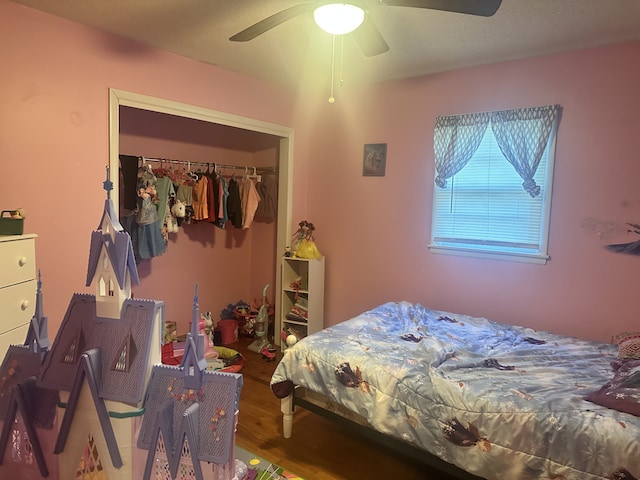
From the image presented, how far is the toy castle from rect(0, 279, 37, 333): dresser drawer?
1.13 m

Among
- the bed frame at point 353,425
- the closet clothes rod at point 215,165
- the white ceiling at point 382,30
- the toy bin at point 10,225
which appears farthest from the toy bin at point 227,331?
the white ceiling at point 382,30

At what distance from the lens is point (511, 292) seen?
315 cm

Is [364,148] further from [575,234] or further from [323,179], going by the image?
[575,234]

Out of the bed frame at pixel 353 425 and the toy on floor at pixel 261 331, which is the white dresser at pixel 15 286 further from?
the toy on floor at pixel 261 331

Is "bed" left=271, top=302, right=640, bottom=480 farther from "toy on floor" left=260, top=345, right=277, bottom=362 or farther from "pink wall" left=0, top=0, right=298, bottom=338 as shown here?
"pink wall" left=0, top=0, right=298, bottom=338

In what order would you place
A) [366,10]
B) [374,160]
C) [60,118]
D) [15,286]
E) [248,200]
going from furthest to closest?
[248,200] → [374,160] → [60,118] → [15,286] → [366,10]

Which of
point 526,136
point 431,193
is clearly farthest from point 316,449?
point 526,136

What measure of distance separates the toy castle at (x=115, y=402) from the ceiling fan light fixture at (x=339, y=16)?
129 cm

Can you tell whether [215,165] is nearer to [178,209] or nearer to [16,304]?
[178,209]

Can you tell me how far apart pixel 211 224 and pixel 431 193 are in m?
2.29

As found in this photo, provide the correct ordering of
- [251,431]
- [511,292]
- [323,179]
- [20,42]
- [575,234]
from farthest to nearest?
[323,179] → [511,292] → [575,234] → [251,431] → [20,42]

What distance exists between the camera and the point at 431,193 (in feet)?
11.5

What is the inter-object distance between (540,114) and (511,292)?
1292mm

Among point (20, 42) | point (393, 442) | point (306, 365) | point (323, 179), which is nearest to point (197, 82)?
point (20, 42)
